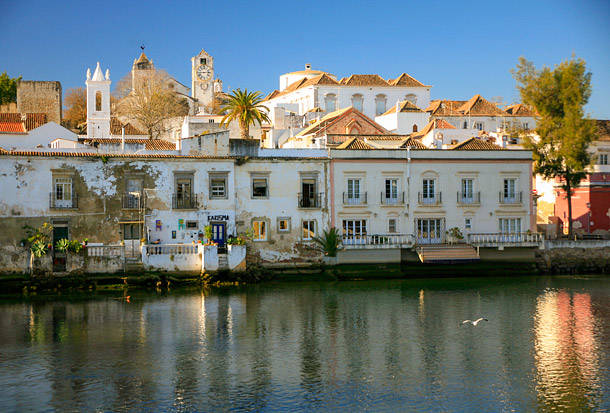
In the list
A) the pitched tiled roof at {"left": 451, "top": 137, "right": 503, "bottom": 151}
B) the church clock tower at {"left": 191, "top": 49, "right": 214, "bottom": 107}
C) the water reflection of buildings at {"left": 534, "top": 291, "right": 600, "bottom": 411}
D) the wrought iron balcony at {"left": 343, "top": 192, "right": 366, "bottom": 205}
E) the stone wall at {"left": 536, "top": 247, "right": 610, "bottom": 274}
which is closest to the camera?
the water reflection of buildings at {"left": 534, "top": 291, "right": 600, "bottom": 411}

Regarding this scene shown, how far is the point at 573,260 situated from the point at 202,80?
3315 inches

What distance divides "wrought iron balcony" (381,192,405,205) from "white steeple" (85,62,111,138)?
111 ft

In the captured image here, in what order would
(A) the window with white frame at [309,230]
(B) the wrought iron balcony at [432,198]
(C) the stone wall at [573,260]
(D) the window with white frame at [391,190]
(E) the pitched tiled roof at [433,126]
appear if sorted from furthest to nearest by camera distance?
(E) the pitched tiled roof at [433,126] < (C) the stone wall at [573,260] < (B) the wrought iron balcony at [432,198] < (D) the window with white frame at [391,190] < (A) the window with white frame at [309,230]

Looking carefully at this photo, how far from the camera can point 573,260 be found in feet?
161

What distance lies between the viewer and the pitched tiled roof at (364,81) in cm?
9956

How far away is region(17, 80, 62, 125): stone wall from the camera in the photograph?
80.8 m

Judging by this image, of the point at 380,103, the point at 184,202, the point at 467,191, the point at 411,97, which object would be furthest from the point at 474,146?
the point at 411,97

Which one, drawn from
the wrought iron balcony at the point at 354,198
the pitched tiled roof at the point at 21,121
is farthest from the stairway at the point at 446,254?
the pitched tiled roof at the point at 21,121

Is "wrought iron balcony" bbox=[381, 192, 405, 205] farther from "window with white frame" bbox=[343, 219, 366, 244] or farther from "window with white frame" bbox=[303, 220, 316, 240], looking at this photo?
"window with white frame" bbox=[303, 220, 316, 240]

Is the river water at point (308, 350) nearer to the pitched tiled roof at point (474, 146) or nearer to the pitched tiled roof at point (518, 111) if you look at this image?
the pitched tiled roof at point (474, 146)

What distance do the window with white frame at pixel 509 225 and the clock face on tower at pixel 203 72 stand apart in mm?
82166

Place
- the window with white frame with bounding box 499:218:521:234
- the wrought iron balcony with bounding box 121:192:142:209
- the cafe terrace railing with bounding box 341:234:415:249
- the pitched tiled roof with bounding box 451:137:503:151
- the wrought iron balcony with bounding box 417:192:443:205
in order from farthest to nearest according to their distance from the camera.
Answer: the pitched tiled roof with bounding box 451:137:503:151, the window with white frame with bounding box 499:218:521:234, the wrought iron balcony with bounding box 417:192:443:205, the cafe terrace railing with bounding box 341:234:415:249, the wrought iron balcony with bounding box 121:192:142:209

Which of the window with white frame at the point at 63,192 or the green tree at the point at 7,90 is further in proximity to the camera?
the green tree at the point at 7,90

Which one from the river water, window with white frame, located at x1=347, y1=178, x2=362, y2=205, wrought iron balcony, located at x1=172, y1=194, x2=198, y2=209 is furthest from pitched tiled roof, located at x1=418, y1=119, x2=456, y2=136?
wrought iron balcony, located at x1=172, y1=194, x2=198, y2=209
